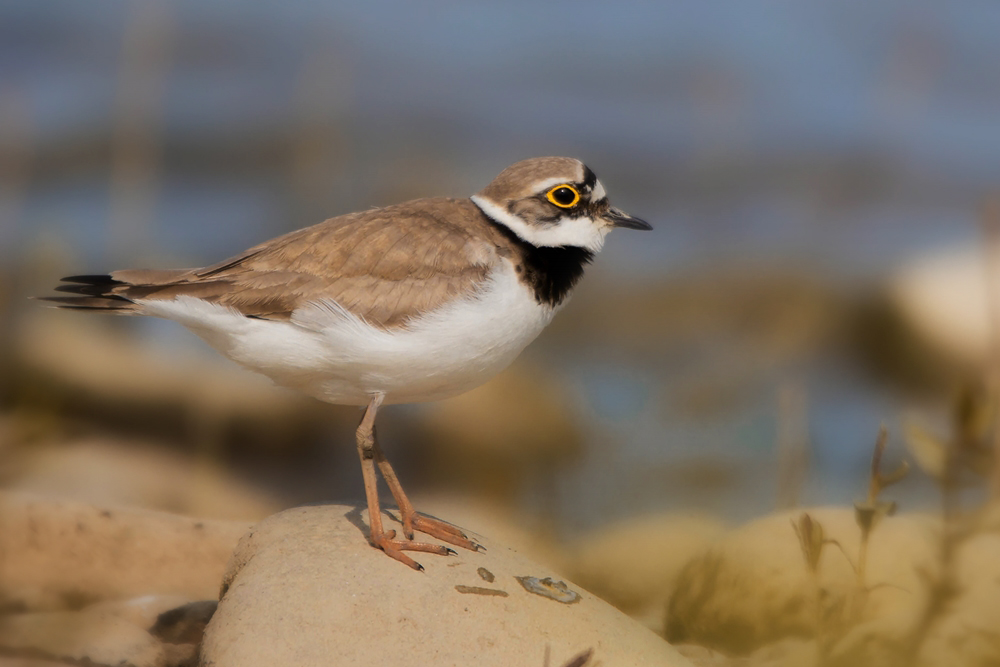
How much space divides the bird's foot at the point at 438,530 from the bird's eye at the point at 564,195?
1384 mm

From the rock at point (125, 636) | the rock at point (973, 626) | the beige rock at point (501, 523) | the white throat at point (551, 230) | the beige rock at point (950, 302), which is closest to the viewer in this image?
the rock at point (973, 626)

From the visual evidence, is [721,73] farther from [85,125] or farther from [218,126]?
[85,125]

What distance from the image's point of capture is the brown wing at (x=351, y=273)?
3.74 metres

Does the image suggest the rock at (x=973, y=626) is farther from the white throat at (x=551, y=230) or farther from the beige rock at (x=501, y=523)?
the beige rock at (x=501, y=523)

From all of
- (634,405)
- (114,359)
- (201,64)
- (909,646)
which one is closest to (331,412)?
(114,359)

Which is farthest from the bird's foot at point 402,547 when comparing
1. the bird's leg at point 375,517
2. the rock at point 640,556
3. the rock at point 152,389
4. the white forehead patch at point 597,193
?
the rock at point 152,389

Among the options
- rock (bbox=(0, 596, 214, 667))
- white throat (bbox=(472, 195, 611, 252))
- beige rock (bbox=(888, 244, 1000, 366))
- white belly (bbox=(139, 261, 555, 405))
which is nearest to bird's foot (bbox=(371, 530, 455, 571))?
white belly (bbox=(139, 261, 555, 405))

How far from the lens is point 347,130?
11.0 metres

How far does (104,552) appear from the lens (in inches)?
160

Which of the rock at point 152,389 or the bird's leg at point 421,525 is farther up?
the bird's leg at point 421,525

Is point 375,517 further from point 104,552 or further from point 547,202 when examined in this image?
point 547,202

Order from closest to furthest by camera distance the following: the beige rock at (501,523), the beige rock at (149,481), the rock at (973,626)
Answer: the rock at (973,626)
the beige rock at (501,523)
the beige rock at (149,481)

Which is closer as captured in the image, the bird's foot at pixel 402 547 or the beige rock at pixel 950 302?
the bird's foot at pixel 402 547

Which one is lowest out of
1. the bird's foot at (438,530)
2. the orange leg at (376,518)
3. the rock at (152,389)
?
the rock at (152,389)
